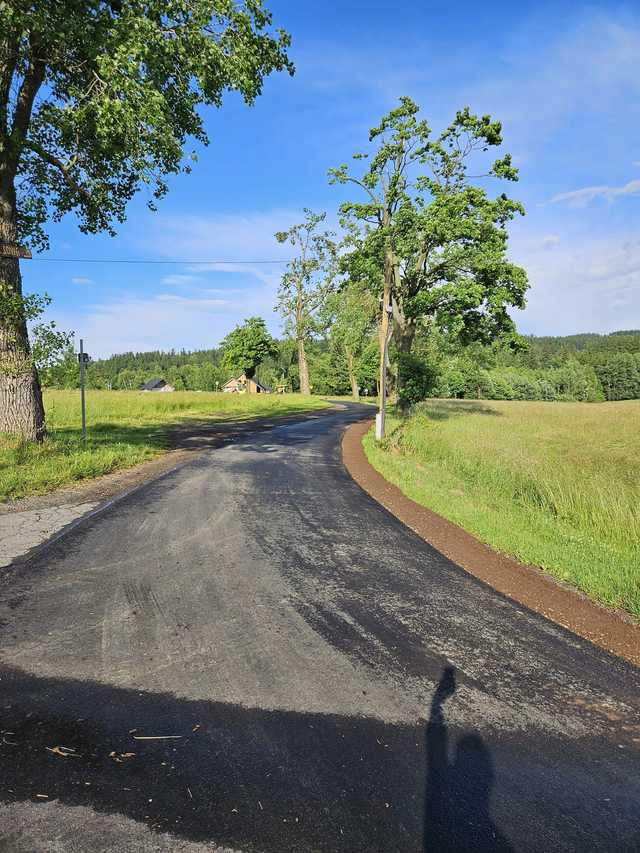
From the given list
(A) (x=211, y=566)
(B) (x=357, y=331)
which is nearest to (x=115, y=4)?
(A) (x=211, y=566)

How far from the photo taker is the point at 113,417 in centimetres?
2289

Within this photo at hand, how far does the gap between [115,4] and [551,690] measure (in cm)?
1328

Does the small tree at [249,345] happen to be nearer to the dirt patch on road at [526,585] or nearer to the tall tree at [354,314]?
the tall tree at [354,314]

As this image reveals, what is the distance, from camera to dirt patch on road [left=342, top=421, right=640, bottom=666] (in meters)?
4.45

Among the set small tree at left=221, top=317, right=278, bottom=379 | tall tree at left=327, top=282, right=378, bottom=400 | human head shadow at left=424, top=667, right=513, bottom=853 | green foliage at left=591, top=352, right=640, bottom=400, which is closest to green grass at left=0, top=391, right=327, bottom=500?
human head shadow at left=424, top=667, right=513, bottom=853

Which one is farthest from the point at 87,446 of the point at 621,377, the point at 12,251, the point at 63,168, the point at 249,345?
the point at 621,377

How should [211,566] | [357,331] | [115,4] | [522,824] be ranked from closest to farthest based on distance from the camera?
[522,824]
[211,566]
[115,4]
[357,331]

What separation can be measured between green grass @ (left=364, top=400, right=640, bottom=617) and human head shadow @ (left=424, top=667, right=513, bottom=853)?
331 cm

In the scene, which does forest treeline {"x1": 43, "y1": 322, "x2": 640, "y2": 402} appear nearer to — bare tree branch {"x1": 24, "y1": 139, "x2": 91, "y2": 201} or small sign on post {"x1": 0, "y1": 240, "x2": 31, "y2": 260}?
bare tree branch {"x1": 24, "y1": 139, "x2": 91, "y2": 201}

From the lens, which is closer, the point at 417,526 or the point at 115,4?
the point at 417,526

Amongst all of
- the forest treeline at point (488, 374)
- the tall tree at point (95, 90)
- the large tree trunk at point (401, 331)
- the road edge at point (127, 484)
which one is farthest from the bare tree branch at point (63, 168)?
the forest treeline at point (488, 374)

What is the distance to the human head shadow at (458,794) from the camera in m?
2.19

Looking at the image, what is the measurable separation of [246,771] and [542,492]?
9515 millimetres

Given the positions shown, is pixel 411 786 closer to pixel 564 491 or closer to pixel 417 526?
pixel 417 526
